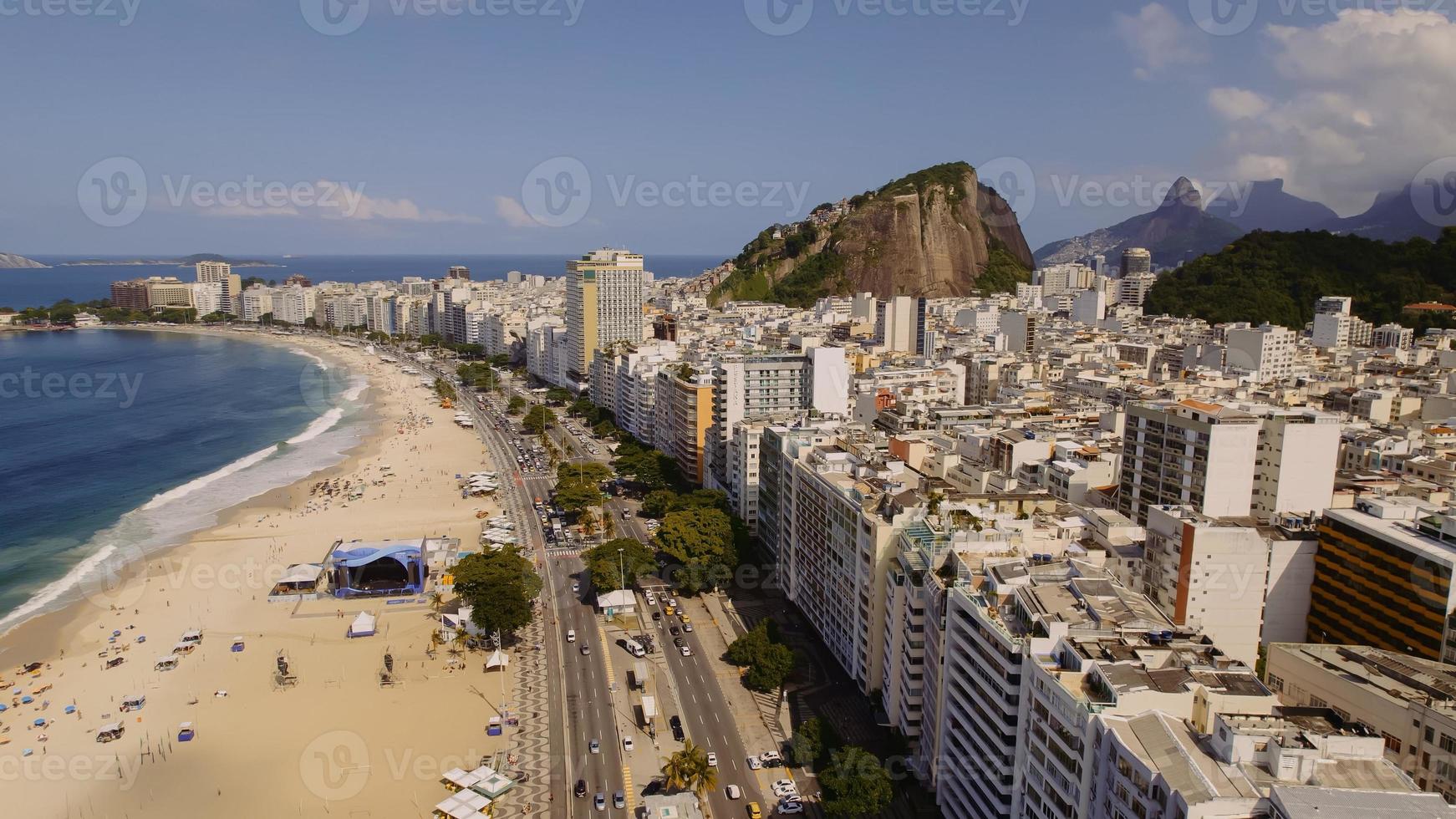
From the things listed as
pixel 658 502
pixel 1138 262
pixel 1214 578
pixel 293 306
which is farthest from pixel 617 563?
pixel 293 306

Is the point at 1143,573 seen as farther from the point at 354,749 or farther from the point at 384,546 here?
the point at 384,546

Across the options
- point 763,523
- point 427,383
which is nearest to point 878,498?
point 763,523

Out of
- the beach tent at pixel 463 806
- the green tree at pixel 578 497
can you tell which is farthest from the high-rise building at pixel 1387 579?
the green tree at pixel 578 497

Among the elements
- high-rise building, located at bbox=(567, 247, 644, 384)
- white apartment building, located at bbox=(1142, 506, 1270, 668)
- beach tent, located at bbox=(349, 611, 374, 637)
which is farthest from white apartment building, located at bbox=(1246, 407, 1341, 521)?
high-rise building, located at bbox=(567, 247, 644, 384)

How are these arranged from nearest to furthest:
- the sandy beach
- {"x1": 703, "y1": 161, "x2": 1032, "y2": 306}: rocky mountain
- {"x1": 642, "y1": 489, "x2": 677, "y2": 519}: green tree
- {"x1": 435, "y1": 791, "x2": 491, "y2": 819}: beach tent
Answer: {"x1": 435, "y1": 791, "x2": 491, "y2": 819}: beach tent < the sandy beach < {"x1": 642, "y1": 489, "x2": 677, "y2": 519}: green tree < {"x1": 703, "y1": 161, "x2": 1032, "y2": 306}: rocky mountain

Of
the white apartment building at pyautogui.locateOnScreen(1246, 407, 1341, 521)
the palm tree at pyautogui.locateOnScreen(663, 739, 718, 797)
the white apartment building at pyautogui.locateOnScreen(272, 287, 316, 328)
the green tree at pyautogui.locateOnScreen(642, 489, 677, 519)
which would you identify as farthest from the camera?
the white apartment building at pyautogui.locateOnScreen(272, 287, 316, 328)

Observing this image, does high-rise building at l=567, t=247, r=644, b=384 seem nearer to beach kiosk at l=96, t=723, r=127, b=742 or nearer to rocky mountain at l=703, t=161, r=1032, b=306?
rocky mountain at l=703, t=161, r=1032, b=306

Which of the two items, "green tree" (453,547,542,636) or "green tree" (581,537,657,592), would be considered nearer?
"green tree" (453,547,542,636)

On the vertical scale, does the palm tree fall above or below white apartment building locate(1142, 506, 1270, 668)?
below
